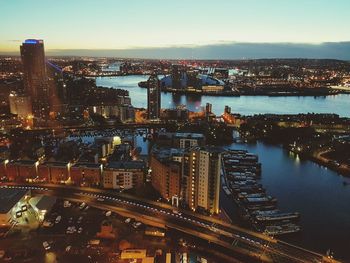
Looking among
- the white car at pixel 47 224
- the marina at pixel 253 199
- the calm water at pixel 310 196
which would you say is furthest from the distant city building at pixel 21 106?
the white car at pixel 47 224

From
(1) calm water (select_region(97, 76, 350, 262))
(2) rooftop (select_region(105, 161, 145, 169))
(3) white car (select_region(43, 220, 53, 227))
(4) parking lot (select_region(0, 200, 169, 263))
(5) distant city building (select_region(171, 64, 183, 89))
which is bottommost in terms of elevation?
(1) calm water (select_region(97, 76, 350, 262))

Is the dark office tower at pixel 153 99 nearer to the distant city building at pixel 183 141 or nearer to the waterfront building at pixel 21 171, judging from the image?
the distant city building at pixel 183 141

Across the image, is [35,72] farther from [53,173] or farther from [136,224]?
[136,224]

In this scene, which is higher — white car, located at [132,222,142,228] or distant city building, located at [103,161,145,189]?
distant city building, located at [103,161,145,189]

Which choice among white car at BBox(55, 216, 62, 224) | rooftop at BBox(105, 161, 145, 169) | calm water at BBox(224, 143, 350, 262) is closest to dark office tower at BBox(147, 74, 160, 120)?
calm water at BBox(224, 143, 350, 262)

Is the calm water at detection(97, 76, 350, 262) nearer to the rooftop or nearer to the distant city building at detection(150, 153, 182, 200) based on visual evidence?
the distant city building at detection(150, 153, 182, 200)

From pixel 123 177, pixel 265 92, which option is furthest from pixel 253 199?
pixel 265 92

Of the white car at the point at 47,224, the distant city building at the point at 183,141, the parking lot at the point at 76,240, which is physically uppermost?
the distant city building at the point at 183,141
